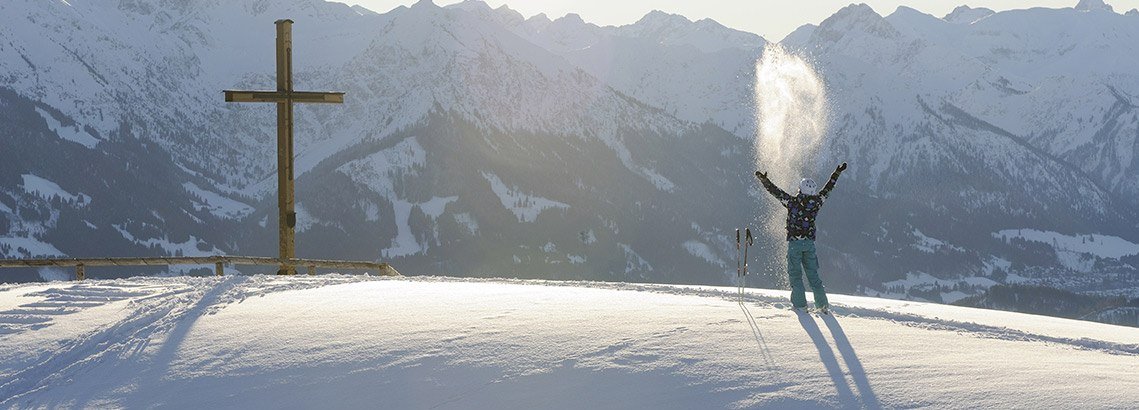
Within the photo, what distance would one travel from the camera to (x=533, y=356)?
1034 centimetres

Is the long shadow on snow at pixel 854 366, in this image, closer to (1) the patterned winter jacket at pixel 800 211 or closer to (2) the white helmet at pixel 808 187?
(1) the patterned winter jacket at pixel 800 211

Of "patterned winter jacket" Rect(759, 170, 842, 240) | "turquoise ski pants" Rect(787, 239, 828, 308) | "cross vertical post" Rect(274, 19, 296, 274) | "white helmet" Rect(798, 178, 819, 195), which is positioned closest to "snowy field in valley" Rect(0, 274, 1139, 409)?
"turquoise ski pants" Rect(787, 239, 828, 308)

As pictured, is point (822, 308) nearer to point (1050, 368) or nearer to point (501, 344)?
point (1050, 368)

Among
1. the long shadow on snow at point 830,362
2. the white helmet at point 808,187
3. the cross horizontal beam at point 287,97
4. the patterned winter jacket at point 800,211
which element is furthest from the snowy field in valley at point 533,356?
the cross horizontal beam at point 287,97

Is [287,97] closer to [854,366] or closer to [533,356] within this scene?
[533,356]

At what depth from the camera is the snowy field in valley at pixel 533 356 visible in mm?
9203

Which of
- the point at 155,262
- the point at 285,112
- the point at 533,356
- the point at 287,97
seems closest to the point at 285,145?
the point at 285,112

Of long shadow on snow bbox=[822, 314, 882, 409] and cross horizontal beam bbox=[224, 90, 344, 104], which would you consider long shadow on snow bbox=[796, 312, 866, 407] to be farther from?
cross horizontal beam bbox=[224, 90, 344, 104]

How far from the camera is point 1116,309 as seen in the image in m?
147

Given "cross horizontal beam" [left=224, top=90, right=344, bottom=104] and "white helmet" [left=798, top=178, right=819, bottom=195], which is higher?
"cross horizontal beam" [left=224, top=90, right=344, bottom=104]

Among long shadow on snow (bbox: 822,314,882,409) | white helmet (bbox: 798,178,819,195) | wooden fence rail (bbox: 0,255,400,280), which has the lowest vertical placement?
long shadow on snow (bbox: 822,314,882,409)

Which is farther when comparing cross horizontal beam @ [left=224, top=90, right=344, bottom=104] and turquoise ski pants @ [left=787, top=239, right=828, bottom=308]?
cross horizontal beam @ [left=224, top=90, right=344, bottom=104]

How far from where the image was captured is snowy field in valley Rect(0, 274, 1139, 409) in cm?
920

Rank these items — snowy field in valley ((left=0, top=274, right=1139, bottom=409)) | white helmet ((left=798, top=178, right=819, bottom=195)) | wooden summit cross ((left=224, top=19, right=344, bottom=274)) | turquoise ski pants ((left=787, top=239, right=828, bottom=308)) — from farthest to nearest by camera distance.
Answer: wooden summit cross ((left=224, top=19, right=344, bottom=274)) → white helmet ((left=798, top=178, right=819, bottom=195)) → turquoise ski pants ((left=787, top=239, right=828, bottom=308)) → snowy field in valley ((left=0, top=274, right=1139, bottom=409))
